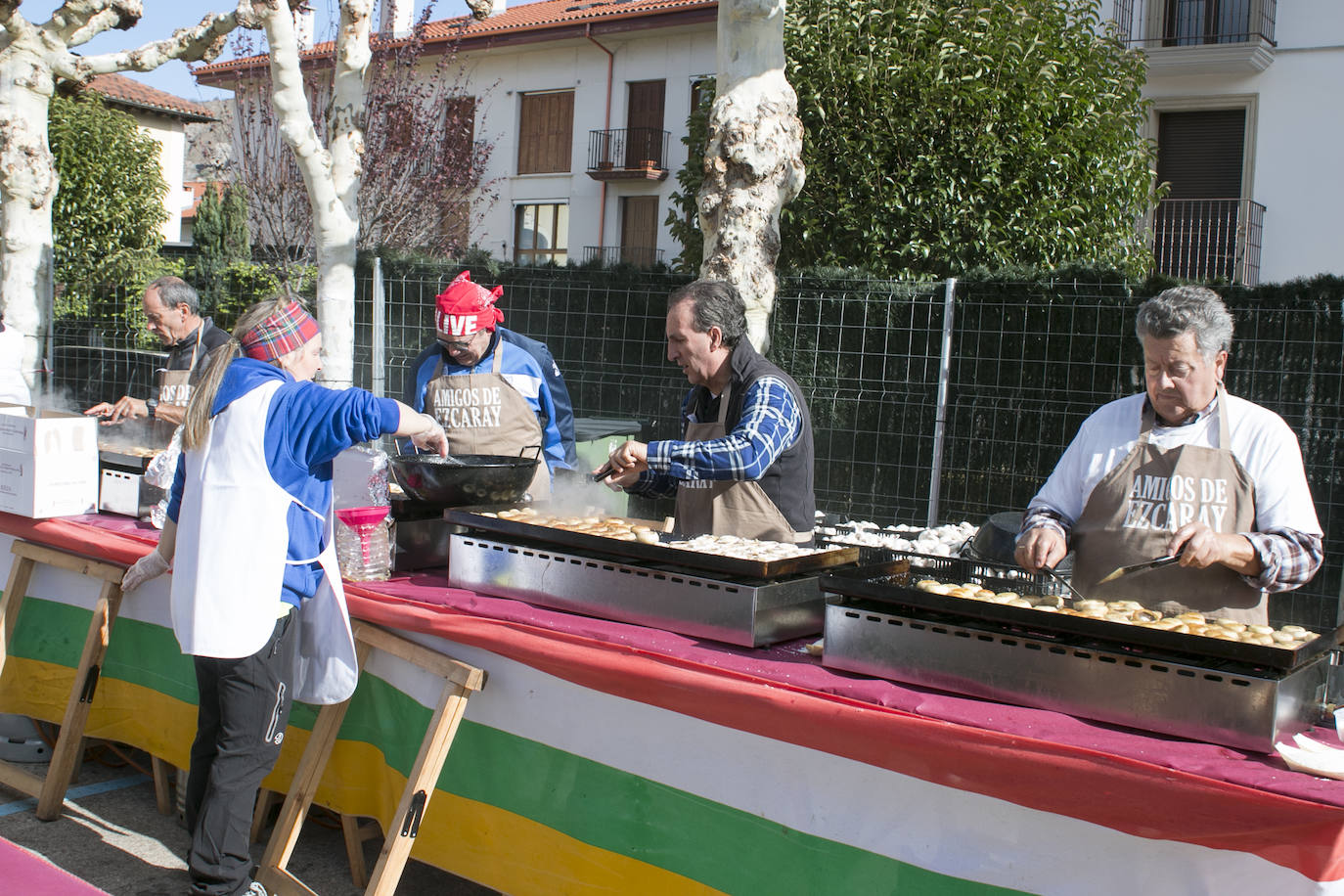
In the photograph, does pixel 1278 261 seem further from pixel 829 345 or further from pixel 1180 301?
pixel 1180 301

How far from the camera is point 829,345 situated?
21.8 ft

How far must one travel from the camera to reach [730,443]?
2.99 metres

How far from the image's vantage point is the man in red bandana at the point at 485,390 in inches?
171

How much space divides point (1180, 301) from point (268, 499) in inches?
88.9

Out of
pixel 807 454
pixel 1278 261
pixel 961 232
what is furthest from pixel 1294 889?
pixel 1278 261

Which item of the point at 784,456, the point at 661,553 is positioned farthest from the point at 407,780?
the point at 784,456

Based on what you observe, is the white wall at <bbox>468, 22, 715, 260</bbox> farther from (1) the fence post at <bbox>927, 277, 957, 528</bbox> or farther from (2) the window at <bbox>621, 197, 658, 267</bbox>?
(1) the fence post at <bbox>927, 277, 957, 528</bbox>

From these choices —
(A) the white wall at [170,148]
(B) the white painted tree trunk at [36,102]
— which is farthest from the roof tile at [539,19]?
(B) the white painted tree trunk at [36,102]

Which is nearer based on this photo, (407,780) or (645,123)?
(407,780)

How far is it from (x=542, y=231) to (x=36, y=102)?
52.0ft

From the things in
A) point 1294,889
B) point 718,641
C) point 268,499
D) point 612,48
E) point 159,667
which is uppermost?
point 612,48

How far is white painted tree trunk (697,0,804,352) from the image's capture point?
595 centimetres

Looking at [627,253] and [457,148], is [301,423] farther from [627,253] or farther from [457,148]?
[627,253]

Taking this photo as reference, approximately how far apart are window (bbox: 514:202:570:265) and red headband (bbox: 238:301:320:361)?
68.8 ft
